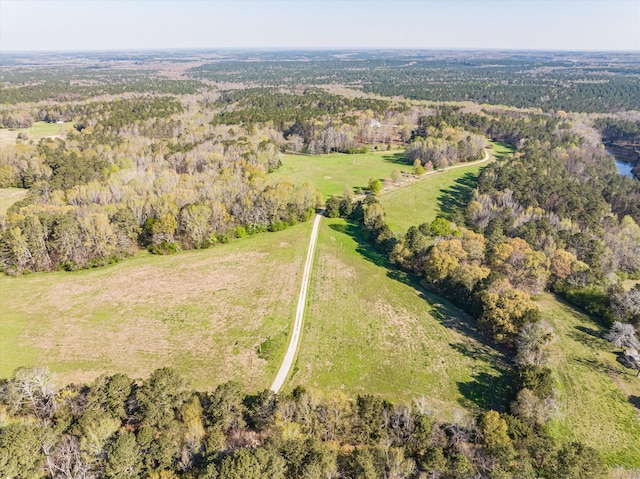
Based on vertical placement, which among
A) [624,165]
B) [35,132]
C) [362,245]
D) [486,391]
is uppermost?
[35,132]

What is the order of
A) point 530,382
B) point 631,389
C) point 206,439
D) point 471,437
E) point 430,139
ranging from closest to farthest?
1. point 206,439
2. point 471,437
3. point 530,382
4. point 631,389
5. point 430,139

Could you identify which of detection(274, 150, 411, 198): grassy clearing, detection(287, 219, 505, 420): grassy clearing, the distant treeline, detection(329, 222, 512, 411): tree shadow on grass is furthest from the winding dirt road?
detection(274, 150, 411, 198): grassy clearing

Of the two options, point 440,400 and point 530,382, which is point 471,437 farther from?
point 530,382

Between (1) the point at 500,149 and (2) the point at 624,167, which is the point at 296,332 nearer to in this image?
(1) the point at 500,149

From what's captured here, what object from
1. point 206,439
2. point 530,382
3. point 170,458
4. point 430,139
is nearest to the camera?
point 170,458

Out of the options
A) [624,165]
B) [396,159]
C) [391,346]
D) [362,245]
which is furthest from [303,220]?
[624,165]

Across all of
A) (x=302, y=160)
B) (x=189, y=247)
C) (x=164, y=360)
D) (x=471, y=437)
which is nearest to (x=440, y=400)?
(x=471, y=437)

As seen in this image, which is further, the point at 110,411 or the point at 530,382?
the point at 530,382
